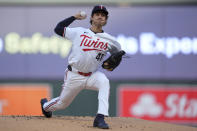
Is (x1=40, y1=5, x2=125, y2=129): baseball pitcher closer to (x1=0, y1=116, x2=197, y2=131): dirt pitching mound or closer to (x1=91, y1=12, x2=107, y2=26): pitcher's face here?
(x1=91, y1=12, x2=107, y2=26): pitcher's face

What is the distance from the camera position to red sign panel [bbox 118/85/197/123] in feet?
27.6

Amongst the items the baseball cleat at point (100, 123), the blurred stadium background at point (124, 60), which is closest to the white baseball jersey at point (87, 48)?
the baseball cleat at point (100, 123)

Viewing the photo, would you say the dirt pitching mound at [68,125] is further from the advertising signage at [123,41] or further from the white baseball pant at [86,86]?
the advertising signage at [123,41]

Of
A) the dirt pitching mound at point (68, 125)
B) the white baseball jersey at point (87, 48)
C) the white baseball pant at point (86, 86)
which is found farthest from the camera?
the white baseball jersey at point (87, 48)

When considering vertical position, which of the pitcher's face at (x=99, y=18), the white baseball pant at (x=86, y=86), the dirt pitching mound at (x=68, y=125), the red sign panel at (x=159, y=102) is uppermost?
the pitcher's face at (x=99, y=18)

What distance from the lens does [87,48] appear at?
5.21 meters

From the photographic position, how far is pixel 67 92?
5.37 m

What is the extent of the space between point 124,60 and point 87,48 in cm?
327

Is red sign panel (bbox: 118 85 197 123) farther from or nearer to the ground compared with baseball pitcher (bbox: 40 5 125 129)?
nearer to the ground

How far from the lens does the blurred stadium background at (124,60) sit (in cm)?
838

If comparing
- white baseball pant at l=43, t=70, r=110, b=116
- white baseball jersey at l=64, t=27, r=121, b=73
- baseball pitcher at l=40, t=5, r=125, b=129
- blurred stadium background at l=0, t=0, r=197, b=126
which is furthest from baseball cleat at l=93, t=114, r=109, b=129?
blurred stadium background at l=0, t=0, r=197, b=126

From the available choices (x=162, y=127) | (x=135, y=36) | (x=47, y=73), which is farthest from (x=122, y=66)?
(x=162, y=127)

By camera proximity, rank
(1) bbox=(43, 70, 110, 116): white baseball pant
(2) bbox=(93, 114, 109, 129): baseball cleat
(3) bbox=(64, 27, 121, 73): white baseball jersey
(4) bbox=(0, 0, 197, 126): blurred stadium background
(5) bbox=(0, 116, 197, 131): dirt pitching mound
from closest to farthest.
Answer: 1. (5) bbox=(0, 116, 197, 131): dirt pitching mound
2. (2) bbox=(93, 114, 109, 129): baseball cleat
3. (1) bbox=(43, 70, 110, 116): white baseball pant
4. (3) bbox=(64, 27, 121, 73): white baseball jersey
5. (4) bbox=(0, 0, 197, 126): blurred stadium background

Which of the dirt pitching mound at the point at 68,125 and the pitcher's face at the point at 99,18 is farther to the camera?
the pitcher's face at the point at 99,18
